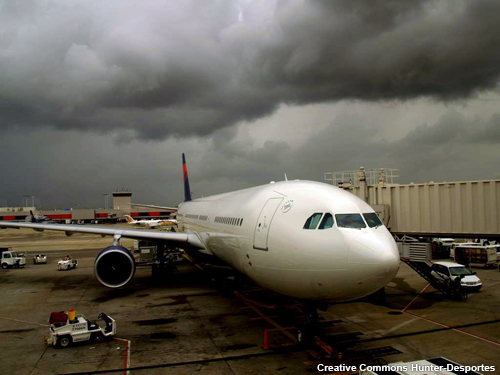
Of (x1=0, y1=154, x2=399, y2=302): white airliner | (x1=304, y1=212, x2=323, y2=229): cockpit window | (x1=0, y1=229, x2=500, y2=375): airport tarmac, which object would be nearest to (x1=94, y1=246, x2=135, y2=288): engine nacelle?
(x1=0, y1=229, x2=500, y2=375): airport tarmac

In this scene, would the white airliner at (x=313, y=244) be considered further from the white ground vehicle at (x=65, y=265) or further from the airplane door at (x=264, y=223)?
the white ground vehicle at (x=65, y=265)

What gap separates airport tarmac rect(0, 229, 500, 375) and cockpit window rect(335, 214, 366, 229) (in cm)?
365

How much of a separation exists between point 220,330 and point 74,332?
443 cm

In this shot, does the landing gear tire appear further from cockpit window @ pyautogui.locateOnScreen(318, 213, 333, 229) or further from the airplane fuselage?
cockpit window @ pyautogui.locateOnScreen(318, 213, 333, 229)

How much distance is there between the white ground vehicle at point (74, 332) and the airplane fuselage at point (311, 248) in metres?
4.76

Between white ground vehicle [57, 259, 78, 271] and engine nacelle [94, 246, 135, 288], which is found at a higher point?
engine nacelle [94, 246, 135, 288]

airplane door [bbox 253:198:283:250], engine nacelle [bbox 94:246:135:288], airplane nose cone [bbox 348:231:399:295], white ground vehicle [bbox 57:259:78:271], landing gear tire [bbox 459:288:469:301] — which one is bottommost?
white ground vehicle [bbox 57:259:78:271]

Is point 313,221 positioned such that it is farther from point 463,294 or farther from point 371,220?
point 463,294

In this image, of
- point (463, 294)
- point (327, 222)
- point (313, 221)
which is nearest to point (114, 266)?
point (313, 221)

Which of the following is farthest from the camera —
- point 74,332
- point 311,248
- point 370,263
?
point 74,332

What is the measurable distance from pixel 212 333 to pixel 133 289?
927 cm

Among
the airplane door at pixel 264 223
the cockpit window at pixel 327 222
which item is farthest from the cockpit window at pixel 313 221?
the airplane door at pixel 264 223

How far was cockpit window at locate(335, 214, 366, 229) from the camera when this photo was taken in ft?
28.0

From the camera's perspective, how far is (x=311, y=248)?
8.45m
